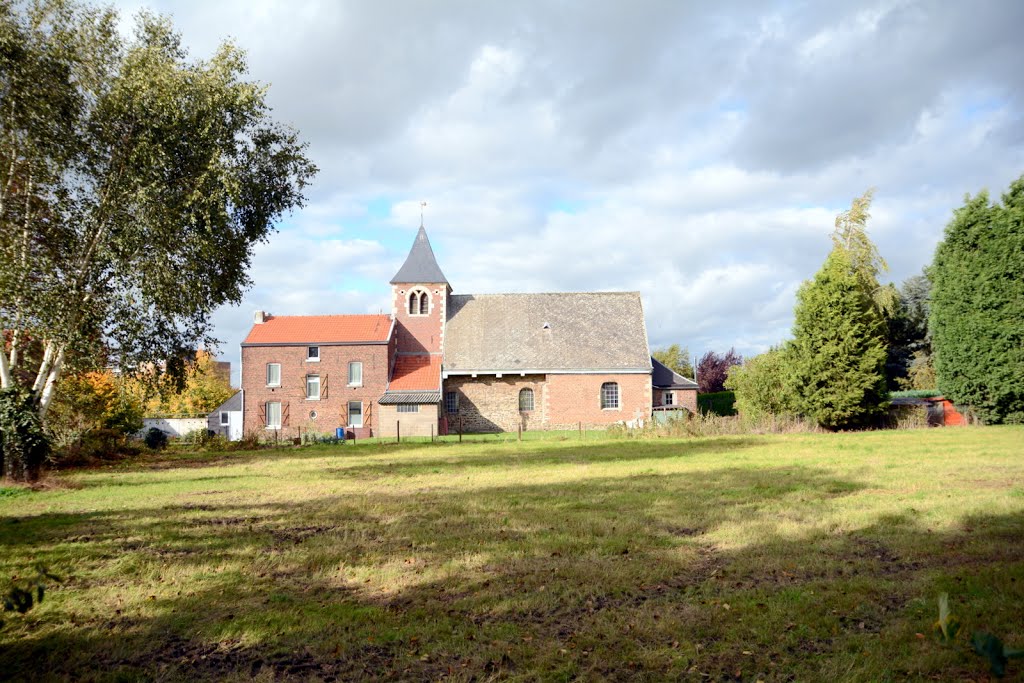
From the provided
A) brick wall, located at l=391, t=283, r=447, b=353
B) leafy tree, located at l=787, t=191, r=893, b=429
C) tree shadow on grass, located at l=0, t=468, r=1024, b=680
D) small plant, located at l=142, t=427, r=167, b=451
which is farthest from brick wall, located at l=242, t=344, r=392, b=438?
tree shadow on grass, located at l=0, t=468, r=1024, b=680

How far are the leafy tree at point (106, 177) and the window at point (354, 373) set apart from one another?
72.7ft

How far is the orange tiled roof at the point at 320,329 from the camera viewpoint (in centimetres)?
3941

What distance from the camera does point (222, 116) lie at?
16.4 m

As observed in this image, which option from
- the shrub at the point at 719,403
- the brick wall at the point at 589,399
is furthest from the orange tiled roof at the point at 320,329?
the shrub at the point at 719,403

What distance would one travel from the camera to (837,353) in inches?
1095

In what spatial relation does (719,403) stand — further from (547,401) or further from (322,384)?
(322,384)

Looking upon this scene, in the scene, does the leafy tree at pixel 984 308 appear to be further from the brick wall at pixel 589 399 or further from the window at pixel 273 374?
the window at pixel 273 374

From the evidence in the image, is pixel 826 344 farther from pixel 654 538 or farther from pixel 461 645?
pixel 461 645

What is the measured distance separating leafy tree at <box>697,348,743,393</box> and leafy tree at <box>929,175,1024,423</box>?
1004 inches

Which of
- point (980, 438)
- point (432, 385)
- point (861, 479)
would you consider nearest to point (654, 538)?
point (861, 479)

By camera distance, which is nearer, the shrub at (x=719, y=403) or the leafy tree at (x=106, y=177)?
the leafy tree at (x=106, y=177)

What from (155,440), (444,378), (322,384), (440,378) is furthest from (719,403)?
(155,440)

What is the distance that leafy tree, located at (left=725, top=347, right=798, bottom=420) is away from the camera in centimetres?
2894

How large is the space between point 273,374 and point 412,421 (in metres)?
8.60
